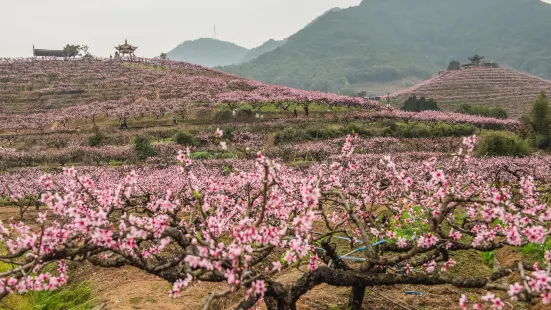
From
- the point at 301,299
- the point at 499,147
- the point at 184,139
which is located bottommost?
the point at 301,299

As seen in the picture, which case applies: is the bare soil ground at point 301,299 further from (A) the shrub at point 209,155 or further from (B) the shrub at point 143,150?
(B) the shrub at point 143,150

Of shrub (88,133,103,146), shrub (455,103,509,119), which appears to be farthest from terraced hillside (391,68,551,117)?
shrub (88,133,103,146)

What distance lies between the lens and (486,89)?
→ 93875 mm

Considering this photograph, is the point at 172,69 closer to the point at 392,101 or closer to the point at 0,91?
the point at 0,91

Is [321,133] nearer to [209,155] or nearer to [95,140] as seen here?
[209,155]

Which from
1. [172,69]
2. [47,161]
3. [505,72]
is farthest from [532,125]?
[172,69]

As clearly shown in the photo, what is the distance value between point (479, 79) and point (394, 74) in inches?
3840

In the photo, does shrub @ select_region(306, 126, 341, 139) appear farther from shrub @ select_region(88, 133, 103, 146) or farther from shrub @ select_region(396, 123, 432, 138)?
shrub @ select_region(88, 133, 103, 146)

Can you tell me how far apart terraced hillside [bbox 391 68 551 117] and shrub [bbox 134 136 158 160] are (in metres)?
69.5

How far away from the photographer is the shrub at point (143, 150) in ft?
113

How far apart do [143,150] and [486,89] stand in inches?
3469

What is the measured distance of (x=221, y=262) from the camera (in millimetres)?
4492

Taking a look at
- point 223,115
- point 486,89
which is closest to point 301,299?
point 223,115

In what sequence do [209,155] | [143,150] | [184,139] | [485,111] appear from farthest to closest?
1. [485,111]
2. [184,139]
3. [143,150]
4. [209,155]
